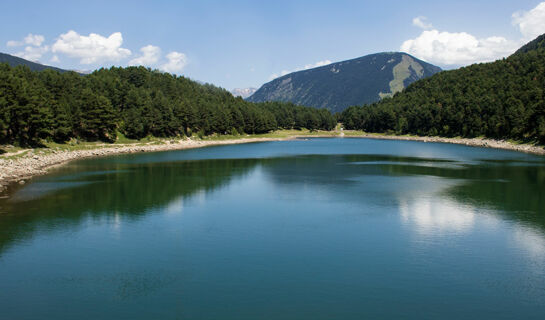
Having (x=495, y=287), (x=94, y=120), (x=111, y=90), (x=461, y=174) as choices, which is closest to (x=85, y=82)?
(x=111, y=90)

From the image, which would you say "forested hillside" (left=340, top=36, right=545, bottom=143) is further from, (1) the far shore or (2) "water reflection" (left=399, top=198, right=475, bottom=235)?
(2) "water reflection" (left=399, top=198, right=475, bottom=235)

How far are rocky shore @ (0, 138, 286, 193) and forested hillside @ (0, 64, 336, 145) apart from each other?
5.43m

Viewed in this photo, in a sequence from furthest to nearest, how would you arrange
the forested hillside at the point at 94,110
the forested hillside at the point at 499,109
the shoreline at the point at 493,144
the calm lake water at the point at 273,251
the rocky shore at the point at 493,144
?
the forested hillside at the point at 499,109 → the rocky shore at the point at 493,144 → the shoreline at the point at 493,144 → the forested hillside at the point at 94,110 → the calm lake water at the point at 273,251

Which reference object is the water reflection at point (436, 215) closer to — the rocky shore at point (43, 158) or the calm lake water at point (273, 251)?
the calm lake water at point (273, 251)

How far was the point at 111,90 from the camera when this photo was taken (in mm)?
136875

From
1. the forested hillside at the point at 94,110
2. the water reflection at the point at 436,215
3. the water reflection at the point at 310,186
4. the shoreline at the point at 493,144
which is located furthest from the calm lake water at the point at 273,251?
the shoreline at the point at 493,144

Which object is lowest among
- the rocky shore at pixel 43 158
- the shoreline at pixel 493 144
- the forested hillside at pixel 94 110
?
the rocky shore at pixel 43 158

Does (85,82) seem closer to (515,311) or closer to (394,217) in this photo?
(394,217)

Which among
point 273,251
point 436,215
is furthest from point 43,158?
point 436,215

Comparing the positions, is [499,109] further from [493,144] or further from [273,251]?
[273,251]

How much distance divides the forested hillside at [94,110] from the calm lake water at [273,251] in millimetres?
32533

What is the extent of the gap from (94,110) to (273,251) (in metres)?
91.5

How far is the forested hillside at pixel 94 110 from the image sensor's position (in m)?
80.3

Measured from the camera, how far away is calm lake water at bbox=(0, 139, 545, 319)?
20.0m
